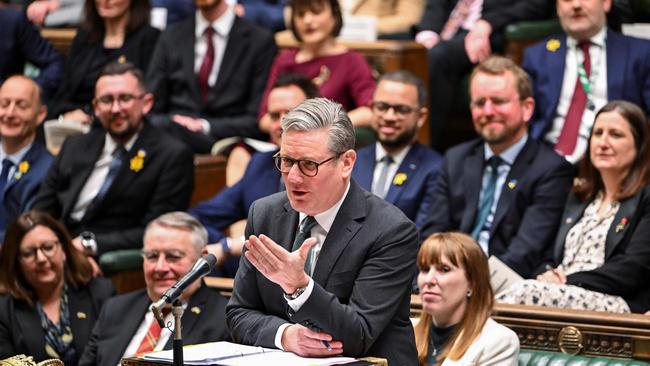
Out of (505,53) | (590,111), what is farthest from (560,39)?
(505,53)

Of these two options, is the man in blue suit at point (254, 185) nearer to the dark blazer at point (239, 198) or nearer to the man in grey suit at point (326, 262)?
the dark blazer at point (239, 198)

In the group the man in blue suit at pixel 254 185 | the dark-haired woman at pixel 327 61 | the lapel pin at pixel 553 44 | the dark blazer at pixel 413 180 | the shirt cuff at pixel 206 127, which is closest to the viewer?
the dark blazer at pixel 413 180

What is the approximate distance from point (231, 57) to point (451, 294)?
2406mm

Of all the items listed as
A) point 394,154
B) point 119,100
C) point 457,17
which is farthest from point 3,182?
point 457,17

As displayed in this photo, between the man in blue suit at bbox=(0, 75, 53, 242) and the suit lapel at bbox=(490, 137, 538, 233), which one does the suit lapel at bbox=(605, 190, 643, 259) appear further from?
the man in blue suit at bbox=(0, 75, 53, 242)

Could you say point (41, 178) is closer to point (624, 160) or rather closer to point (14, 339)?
point (14, 339)

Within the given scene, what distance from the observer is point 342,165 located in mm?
2697

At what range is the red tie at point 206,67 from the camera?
5699 millimetres

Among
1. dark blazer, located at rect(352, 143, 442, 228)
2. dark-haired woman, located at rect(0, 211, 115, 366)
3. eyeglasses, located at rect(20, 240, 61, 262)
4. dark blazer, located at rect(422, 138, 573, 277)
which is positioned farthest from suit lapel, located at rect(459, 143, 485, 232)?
eyeglasses, located at rect(20, 240, 61, 262)

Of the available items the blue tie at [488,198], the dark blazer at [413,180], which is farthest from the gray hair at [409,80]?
the blue tie at [488,198]

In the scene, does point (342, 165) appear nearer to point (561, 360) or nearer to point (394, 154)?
point (561, 360)

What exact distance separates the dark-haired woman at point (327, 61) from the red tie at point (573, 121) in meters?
0.83

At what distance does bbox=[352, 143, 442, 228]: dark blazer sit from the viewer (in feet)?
14.7

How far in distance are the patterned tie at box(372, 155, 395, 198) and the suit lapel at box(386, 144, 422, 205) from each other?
0.03 m
